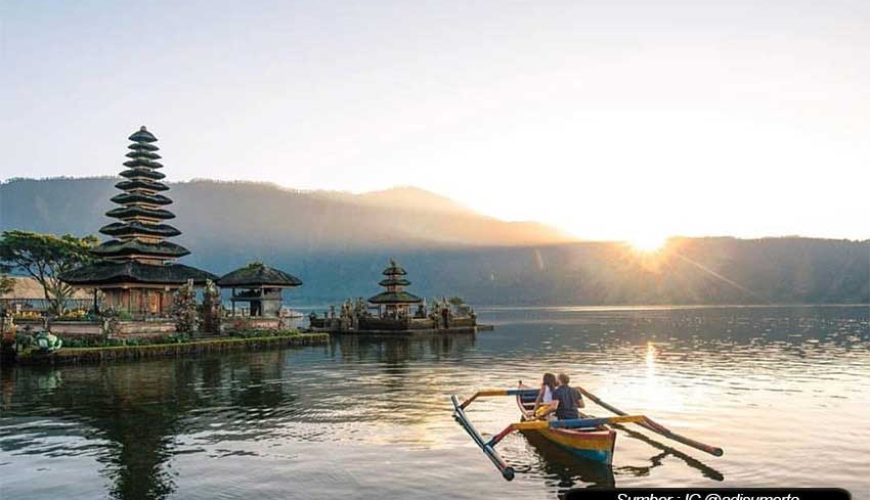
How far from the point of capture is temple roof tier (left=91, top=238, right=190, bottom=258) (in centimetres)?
5719

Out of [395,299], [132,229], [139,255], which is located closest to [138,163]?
[132,229]

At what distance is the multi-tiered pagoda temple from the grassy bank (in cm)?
589

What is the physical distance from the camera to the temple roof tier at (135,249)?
57188 mm

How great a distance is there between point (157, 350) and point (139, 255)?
568 inches

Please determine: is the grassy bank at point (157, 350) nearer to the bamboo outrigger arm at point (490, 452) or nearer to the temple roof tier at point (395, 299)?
the temple roof tier at point (395, 299)

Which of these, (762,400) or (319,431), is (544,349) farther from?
→ (319,431)

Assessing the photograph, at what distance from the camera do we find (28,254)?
7188 cm

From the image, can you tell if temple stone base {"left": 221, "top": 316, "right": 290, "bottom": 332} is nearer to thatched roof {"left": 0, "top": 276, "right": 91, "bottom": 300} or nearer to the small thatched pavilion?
the small thatched pavilion

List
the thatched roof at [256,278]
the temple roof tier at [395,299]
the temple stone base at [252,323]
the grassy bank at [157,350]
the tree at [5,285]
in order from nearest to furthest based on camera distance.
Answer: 1. the grassy bank at [157,350]
2. the temple stone base at [252,323]
3. the thatched roof at [256,278]
4. the tree at [5,285]
5. the temple roof tier at [395,299]

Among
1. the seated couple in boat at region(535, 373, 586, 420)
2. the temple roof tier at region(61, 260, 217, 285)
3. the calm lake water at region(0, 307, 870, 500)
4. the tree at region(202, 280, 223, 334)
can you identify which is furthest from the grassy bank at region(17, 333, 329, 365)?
the seated couple in boat at region(535, 373, 586, 420)

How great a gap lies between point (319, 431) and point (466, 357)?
29356 millimetres

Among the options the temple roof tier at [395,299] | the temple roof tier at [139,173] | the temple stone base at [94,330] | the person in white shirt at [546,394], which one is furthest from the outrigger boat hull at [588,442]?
the temple roof tier at [395,299]

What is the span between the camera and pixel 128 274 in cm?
Answer: 5309

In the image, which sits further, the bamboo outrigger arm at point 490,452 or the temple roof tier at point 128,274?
the temple roof tier at point 128,274
